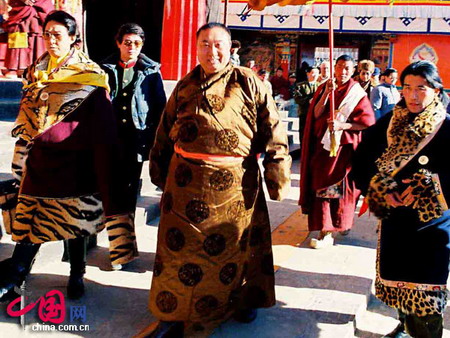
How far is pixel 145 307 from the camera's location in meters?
3.41

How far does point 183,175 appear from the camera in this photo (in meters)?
2.92

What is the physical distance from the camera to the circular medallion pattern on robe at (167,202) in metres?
2.95

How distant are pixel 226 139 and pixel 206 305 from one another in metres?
0.84

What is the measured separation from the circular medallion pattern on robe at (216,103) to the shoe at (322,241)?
2350mm

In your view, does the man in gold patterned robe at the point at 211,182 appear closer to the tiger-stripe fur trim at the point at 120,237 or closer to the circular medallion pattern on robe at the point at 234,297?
the circular medallion pattern on robe at the point at 234,297

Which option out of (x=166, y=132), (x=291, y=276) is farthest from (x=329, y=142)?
(x=166, y=132)

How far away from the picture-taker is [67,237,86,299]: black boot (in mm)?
3457

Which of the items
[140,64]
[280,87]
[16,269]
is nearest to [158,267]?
[16,269]

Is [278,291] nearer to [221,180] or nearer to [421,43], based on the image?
[221,180]

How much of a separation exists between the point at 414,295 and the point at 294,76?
1383 cm

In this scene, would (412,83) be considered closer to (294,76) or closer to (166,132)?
(166,132)

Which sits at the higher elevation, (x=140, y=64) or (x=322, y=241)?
(x=140, y=64)

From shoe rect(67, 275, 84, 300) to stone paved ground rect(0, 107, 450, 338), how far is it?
43 millimetres

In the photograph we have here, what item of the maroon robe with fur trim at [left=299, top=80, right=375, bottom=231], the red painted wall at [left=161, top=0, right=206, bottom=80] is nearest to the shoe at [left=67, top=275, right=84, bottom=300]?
the maroon robe with fur trim at [left=299, top=80, right=375, bottom=231]
